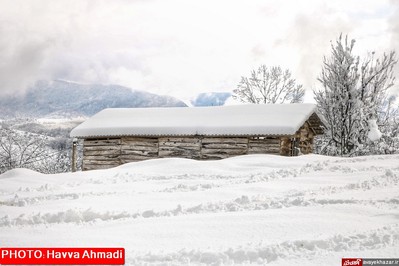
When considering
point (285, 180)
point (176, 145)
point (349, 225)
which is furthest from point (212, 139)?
point (349, 225)

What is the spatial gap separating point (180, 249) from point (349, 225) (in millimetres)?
1856

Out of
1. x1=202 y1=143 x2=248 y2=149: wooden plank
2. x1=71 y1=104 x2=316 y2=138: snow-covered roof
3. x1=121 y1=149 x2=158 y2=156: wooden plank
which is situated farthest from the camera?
x1=121 y1=149 x2=158 y2=156: wooden plank

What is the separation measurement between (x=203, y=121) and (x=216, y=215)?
43.5 ft

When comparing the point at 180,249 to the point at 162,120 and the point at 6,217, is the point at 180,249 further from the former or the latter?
the point at 162,120

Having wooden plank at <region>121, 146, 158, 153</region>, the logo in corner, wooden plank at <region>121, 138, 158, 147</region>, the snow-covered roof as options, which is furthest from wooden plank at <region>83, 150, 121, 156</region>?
the logo in corner

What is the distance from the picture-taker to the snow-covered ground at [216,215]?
→ 3.88m

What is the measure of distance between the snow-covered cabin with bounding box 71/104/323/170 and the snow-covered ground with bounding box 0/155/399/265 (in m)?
8.19

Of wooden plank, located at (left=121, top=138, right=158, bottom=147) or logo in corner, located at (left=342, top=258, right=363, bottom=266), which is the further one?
wooden plank, located at (left=121, top=138, right=158, bottom=147)

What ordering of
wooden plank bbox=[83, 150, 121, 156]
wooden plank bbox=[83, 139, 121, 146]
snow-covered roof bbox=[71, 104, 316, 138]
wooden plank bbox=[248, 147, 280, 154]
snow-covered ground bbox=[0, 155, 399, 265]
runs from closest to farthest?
snow-covered ground bbox=[0, 155, 399, 265]
wooden plank bbox=[248, 147, 280, 154]
snow-covered roof bbox=[71, 104, 316, 138]
wooden plank bbox=[83, 150, 121, 156]
wooden plank bbox=[83, 139, 121, 146]

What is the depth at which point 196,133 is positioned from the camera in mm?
17625

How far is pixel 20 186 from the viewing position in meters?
7.93

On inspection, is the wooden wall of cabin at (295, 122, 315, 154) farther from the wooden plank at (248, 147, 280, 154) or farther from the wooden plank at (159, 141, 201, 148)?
the wooden plank at (159, 141, 201, 148)

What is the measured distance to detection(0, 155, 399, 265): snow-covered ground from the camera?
12.7 ft

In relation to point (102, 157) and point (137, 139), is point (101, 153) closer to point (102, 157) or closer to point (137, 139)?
point (102, 157)
